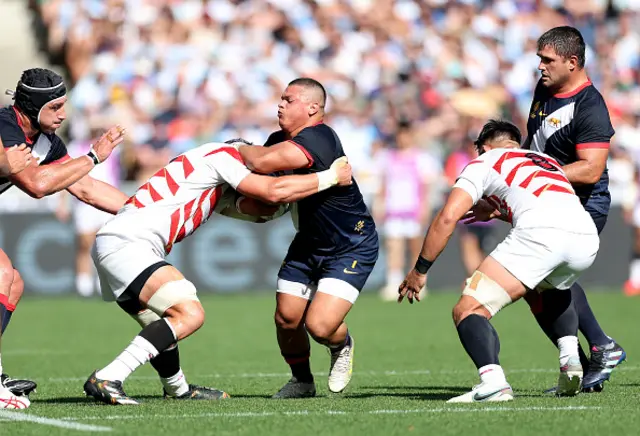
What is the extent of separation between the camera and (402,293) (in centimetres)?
764

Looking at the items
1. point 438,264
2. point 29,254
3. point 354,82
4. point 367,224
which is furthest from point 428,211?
point 367,224

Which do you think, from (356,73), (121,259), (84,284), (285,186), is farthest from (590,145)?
(356,73)

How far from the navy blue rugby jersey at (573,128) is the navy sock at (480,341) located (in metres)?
1.58

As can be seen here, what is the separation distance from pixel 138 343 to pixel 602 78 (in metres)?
16.3

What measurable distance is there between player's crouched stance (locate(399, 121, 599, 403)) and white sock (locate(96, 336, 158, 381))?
5.56 feet

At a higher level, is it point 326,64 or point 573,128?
point 326,64

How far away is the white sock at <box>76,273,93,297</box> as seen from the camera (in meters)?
18.8

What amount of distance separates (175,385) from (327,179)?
1764 mm

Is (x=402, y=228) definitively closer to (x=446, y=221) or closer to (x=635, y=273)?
(x=635, y=273)

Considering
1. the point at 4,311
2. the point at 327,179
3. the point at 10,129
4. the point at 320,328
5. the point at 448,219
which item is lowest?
the point at 320,328

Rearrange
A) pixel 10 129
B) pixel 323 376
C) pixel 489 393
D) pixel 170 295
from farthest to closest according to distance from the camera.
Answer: pixel 323 376 → pixel 10 129 → pixel 170 295 → pixel 489 393

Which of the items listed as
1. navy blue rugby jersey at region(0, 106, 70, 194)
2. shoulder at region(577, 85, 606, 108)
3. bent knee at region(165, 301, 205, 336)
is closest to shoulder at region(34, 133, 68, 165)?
navy blue rugby jersey at region(0, 106, 70, 194)

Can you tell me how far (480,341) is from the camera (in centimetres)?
729

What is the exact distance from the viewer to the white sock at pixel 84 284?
18.8 metres
